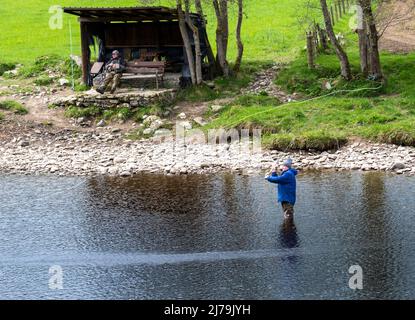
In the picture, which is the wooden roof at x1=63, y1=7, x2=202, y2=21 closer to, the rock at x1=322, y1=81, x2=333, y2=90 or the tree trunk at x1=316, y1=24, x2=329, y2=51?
the tree trunk at x1=316, y1=24, x2=329, y2=51

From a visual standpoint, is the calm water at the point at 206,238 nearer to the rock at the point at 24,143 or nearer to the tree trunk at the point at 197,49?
the rock at the point at 24,143

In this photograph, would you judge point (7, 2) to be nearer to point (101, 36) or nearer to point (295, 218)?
point (101, 36)

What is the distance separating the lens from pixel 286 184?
1941 centimetres

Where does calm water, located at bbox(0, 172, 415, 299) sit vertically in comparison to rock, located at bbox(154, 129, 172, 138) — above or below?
below

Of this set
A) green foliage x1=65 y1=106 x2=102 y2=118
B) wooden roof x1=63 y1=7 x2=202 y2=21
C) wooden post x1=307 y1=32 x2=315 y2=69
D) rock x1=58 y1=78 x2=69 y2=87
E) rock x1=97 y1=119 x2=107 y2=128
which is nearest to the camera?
rock x1=97 y1=119 x2=107 y2=128

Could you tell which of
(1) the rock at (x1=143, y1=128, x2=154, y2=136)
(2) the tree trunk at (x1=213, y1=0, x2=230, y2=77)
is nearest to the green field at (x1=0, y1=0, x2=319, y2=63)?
(2) the tree trunk at (x1=213, y1=0, x2=230, y2=77)

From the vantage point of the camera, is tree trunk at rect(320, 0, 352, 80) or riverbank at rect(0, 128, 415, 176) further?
tree trunk at rect(320, 0, 352, 80)

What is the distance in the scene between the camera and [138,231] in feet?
64.1

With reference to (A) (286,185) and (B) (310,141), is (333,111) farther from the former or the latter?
(A) (286,185)

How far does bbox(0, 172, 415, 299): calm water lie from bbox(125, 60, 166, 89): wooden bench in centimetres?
1172

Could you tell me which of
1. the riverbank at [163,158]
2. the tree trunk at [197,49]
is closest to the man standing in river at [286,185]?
the riverbank at [163,158]

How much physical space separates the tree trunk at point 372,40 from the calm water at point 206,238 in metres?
10.3

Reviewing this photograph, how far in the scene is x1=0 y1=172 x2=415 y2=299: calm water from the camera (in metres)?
15.7

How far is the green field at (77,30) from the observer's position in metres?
42.8
